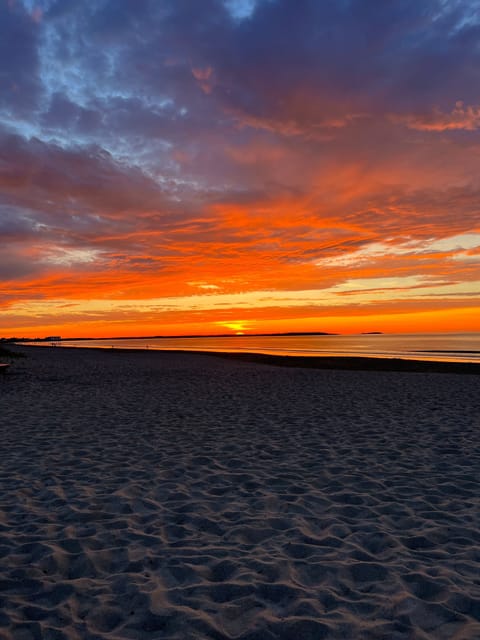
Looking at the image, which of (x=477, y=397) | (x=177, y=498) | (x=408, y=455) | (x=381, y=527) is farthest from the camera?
(x=477, y=397)

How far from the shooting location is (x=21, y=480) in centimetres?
697

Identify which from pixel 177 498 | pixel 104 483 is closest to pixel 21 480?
pixel 104 483

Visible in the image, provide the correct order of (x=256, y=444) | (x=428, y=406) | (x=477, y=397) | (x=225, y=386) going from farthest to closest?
(x=225, y=386), (x=477, y=397), (x=428, y=406), (x=256, y=444)

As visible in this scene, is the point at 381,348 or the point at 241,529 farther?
the point at 381,348

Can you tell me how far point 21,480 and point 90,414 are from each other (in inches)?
244

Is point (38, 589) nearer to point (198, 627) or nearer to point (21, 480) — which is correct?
point (198, 627)

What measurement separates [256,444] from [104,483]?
3.35 m

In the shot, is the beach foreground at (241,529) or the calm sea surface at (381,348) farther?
the calm sea surface at (381,348)

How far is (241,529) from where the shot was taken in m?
5.24

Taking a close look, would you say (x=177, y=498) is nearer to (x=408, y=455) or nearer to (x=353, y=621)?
(x=353, y=621)

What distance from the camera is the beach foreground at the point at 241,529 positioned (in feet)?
11.8

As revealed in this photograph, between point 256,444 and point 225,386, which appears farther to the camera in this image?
point 225,386

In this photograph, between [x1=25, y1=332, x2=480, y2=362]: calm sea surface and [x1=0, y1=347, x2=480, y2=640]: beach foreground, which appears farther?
[x1=25, y1=332, x2=480, y2=362]: calm sea surface

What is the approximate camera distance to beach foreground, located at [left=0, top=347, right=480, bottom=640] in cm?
361
